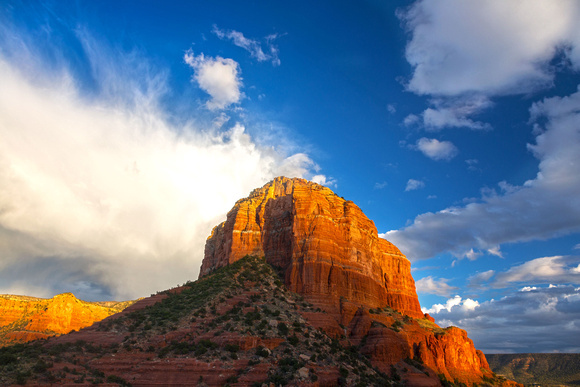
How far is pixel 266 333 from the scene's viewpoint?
5475 centimetres

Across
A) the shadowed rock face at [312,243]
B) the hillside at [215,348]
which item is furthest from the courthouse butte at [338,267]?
the hillside at [215,348]

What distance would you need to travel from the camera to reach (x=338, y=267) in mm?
82188

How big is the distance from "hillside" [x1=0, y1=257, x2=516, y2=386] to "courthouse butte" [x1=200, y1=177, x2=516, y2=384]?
2289 millimetres

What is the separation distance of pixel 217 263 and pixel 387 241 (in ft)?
187

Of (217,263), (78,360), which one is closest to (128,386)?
(78,360)

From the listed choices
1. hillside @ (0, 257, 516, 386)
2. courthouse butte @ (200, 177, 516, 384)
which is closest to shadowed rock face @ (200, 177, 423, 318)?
courthouse butte @ (200, 177, 516, 384)

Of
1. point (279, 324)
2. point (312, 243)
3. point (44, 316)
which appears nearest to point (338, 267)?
point (312, 243)

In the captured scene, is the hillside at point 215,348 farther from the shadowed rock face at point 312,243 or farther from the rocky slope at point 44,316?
the rocky slope at point 44,316

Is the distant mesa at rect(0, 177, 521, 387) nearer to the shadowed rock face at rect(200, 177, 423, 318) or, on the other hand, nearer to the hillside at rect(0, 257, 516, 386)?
the hillside at rect(0, 257, 516, 386)

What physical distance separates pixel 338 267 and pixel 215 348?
3853 cm

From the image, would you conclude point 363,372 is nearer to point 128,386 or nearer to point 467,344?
point 128,386

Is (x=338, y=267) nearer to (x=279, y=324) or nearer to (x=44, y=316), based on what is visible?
(x=279, y=324)

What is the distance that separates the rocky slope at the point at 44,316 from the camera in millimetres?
116938

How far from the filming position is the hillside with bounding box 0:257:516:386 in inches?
1745
